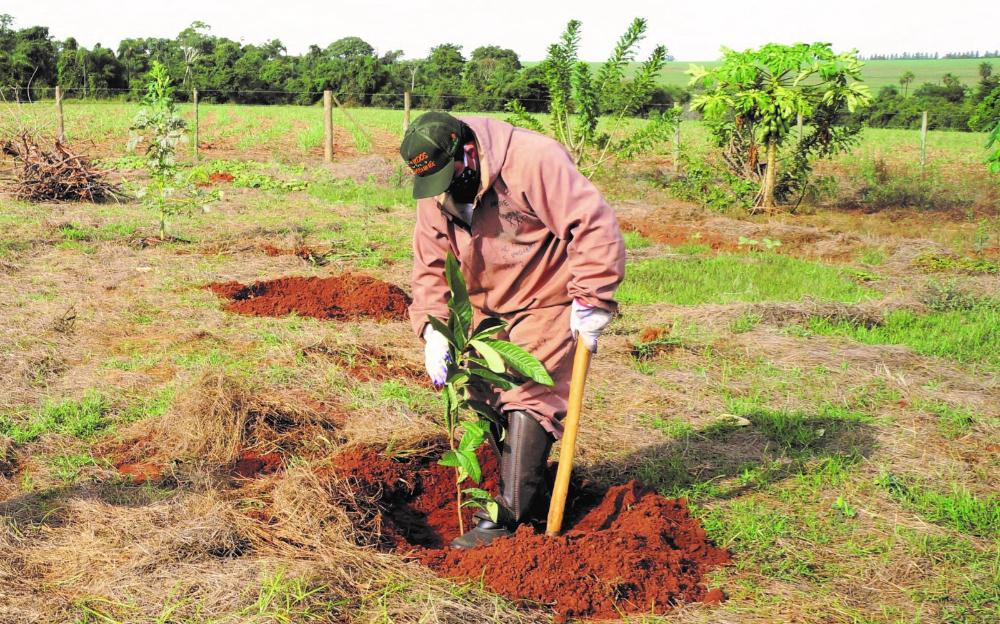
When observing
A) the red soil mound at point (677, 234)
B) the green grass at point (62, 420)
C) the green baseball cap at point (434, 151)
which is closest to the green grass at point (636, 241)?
the red soil mound at point (677, 234)

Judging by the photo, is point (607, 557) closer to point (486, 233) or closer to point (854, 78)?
point (486, 233)

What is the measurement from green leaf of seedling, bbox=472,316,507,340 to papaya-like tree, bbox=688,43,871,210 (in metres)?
9.63

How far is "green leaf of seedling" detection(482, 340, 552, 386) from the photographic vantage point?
2.89m

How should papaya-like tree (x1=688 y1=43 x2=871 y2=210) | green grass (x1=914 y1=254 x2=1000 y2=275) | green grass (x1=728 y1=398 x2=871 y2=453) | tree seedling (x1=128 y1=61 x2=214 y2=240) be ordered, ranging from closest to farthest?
green grass (x1=728 y1=398 x2=871 y2=453), green grass (x1=914 y1=254 x2=1000 y2=275), tree seedling (x1=128 y1=61 x2=214 y2=240), papaya-like tree (x1=688 y1=43 x2=871 y2=210)

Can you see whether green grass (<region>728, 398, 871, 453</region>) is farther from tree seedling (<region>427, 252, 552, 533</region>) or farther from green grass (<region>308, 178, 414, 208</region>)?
green grass (<region>308, 178, 414, 208</region>)

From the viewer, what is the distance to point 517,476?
3.23 metres

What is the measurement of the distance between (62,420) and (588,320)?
9.89ft

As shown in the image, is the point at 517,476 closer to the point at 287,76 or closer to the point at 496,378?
the point at 496,378

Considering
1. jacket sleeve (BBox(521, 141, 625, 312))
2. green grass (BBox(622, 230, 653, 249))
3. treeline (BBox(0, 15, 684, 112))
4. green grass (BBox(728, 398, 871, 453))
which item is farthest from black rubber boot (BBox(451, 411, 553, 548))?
treeline (BBox(0, 15, 684, 112))

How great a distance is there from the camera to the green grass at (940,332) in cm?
588

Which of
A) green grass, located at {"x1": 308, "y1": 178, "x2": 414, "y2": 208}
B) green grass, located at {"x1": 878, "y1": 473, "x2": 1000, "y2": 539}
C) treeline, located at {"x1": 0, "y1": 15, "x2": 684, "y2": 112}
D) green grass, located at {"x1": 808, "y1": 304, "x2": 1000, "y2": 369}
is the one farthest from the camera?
treeline, located at {"x1": 0, "y1": 15, "x2": 684, "y2": 112}

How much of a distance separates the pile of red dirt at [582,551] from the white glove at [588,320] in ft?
2.37

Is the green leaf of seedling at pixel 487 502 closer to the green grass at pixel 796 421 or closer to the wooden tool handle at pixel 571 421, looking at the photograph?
the wooden tool handle at pixel 571 421

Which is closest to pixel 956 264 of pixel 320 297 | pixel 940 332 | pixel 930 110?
pixel 940 332
